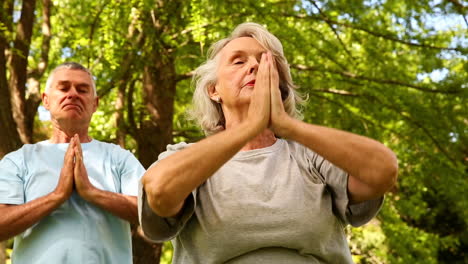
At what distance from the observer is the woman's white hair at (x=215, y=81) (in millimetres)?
2623

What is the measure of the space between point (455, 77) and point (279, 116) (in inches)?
205

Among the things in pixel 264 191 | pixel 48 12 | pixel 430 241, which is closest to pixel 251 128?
pixel 264 191

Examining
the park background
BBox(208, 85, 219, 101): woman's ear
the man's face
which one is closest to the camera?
BBox(208, 85, 219, 101): woman's ear

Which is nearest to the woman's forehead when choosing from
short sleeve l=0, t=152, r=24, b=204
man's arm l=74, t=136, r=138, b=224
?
man's arm l=74, t=136, r=138, b=224

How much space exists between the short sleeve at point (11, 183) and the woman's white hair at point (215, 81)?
1.02 metres

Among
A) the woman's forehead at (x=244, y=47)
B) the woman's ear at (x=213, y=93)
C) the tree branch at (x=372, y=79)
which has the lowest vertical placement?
the tree branch at (x=372, y=79)

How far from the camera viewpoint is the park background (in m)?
6.53

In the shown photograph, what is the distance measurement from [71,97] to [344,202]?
1851mm

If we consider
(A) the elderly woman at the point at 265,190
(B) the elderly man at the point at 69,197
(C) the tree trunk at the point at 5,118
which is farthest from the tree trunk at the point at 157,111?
(A) the elderly woman at the point at 265,190

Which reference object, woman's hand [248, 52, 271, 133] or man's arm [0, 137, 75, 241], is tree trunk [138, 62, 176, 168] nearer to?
man's arm [0, 137, 75, 241]

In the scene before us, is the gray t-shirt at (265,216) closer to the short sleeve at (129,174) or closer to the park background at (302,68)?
the short sleeve at (129,174)

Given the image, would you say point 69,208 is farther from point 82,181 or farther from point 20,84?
point 20,84

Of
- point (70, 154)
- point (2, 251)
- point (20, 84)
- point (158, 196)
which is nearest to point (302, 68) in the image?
point (20, 84)

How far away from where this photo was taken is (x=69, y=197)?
3.13 metres
